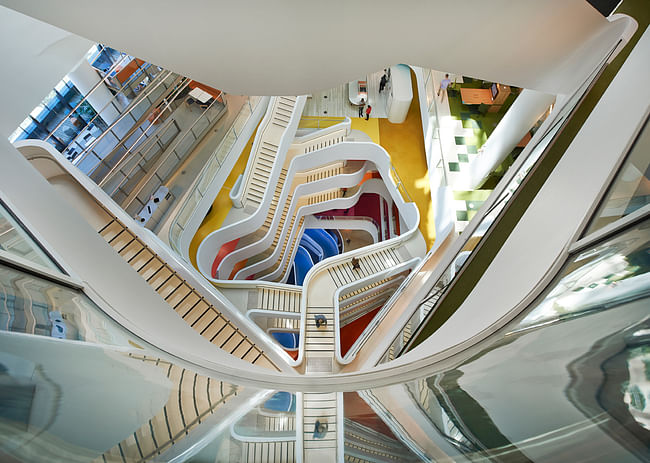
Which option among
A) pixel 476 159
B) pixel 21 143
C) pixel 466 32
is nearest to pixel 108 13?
pixel 21 143

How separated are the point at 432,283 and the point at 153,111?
7234 mm

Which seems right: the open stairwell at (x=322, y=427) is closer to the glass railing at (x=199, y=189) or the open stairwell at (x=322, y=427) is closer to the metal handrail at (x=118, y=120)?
the glass railing at (x=199, y=189)

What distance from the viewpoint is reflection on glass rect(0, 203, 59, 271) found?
188 cm

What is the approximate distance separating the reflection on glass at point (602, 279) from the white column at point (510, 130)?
17.8 feet

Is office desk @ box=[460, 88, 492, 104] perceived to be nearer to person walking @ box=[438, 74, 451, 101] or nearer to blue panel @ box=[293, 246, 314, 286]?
person walking @ box=[438, 74, 451, 101]

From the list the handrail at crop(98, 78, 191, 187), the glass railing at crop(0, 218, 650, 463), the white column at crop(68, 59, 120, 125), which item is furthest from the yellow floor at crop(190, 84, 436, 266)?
the glass railing at crop(0, 218, 650, 463)

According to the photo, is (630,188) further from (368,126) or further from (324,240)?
(324,240)

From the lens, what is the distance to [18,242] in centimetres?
197

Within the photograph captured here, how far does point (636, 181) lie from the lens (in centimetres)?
160

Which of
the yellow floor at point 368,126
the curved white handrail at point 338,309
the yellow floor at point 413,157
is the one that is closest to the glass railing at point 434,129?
the yellow floor at point 413,157

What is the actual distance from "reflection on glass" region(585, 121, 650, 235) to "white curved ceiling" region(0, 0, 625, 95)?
2.02 m

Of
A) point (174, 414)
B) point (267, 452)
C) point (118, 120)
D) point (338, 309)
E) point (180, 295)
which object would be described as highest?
point (118, 120)

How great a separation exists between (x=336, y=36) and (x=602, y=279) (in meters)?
2.86

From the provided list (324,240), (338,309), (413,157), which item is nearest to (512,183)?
(338,309)
